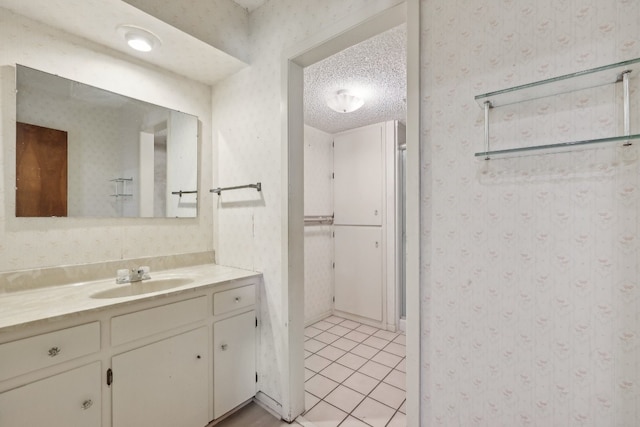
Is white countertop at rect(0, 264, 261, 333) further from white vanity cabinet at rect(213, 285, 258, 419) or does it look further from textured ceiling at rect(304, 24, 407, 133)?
textured ceiling at rect(304, 24, 407, 133)

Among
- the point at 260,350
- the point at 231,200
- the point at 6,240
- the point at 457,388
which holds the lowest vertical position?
the point at 260,350

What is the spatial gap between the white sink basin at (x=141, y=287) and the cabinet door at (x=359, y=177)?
2.21m

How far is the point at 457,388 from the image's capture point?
3.59 feet

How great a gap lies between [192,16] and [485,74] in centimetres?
164

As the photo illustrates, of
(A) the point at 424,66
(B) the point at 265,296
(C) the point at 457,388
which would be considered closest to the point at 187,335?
(B) the point at 265,296

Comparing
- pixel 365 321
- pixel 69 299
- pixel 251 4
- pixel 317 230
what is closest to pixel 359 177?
pixel 317 230

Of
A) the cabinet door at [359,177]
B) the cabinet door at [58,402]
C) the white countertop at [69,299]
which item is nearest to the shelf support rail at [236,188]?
the white countertop at [69,299]

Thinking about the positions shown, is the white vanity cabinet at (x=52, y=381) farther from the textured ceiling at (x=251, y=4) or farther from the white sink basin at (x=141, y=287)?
the textured ceiling at (x=251, y=4)

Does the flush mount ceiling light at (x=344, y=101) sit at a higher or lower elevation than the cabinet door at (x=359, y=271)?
higher

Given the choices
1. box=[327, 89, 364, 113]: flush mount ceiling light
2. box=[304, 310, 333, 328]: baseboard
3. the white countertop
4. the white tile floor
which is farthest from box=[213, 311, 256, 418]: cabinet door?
box=[327, 89, 364, 113]: flush mount ceiling light

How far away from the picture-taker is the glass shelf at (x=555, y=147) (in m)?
0.78

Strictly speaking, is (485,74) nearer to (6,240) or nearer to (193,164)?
(193,164)

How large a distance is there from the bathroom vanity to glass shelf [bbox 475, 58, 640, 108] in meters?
1.60

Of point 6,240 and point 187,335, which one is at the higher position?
point 6,240
